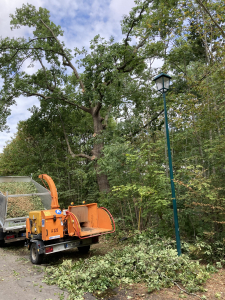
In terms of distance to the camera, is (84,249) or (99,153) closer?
(84,249)

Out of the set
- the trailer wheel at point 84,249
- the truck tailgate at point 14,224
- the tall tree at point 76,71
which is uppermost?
the tall tree at point 76,71

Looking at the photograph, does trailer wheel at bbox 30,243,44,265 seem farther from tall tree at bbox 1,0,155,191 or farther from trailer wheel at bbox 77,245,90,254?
tall tree at bbox 1,0,155,191

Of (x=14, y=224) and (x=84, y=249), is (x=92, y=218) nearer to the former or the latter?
(x=84, y=249)

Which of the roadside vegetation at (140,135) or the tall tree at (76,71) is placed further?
the tall tree at (76,71)

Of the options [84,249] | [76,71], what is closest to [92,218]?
[84,249]

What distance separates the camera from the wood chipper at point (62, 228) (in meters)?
6.29

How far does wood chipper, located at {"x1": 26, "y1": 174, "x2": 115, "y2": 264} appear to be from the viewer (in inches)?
248

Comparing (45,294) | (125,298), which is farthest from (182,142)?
(45,294)

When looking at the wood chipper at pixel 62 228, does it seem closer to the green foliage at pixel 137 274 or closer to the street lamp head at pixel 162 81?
the green foliage at pixel 137 274

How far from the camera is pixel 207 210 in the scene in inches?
237

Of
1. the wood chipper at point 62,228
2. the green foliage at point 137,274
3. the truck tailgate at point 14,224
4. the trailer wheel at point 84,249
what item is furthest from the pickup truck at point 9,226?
the green foliage at point 137,274

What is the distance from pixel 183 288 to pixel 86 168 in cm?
1005

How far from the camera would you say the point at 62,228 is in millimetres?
6516

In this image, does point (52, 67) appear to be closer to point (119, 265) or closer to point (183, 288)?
point (119, 265)
